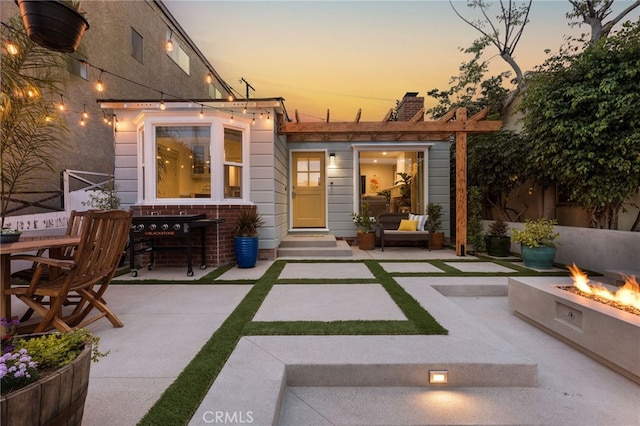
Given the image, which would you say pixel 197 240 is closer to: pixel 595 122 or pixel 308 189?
pixel 308 189

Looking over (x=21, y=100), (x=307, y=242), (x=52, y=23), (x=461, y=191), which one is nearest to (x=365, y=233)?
(x=307, y=242)

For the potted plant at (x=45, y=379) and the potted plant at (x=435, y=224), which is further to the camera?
the potted plant at (x=435, y=224)

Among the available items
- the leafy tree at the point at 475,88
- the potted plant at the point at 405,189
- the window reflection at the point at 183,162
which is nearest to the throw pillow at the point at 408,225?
the potted plant at the point at 405,189

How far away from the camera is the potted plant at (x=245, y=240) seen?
5109 millimetres

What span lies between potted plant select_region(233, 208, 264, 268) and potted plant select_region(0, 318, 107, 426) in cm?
384

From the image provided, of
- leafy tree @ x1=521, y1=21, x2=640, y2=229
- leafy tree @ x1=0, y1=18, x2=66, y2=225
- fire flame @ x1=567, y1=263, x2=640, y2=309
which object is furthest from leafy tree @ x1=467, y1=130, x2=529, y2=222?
leafy tree @ x1=0, y1=18, x2=66, y2=225

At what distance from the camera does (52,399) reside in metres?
1.00

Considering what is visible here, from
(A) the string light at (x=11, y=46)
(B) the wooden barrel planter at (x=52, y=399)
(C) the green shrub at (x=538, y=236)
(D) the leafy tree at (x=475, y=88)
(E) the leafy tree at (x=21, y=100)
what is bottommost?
(B) the wooden barrel planter at (x=52, y=399)

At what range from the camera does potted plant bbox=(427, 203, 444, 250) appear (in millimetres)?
7195

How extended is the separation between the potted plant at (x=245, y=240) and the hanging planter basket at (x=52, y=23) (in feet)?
10.9

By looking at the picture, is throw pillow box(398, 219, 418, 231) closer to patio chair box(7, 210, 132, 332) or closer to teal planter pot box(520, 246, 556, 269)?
teal planter pot box(520, 246, 556, 269)

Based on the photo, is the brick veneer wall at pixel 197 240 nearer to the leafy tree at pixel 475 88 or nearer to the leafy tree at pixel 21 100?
the leafy tree at pixel 21 100

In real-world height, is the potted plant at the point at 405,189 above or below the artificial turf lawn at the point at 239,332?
above

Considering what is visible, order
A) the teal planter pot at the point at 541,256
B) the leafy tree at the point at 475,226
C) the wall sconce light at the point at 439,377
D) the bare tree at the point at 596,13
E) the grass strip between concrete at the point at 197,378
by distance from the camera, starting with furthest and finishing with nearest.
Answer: the bare tree at the point at 596,13 → the leafy tree at the point at 475,226 → the teal planter pot at the point at 541,256 → the wall sconce light at the point at 439,377 → the grass strip between concrete at the point at 197,378
